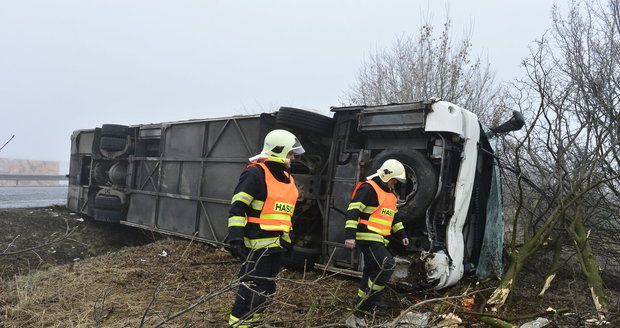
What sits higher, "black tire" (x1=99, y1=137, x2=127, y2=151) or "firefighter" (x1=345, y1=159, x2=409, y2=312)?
"black tire" (x1=99, y1=137, x2=127, y2=151)

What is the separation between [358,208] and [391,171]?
46cm

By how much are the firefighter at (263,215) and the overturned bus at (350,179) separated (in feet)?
1.69

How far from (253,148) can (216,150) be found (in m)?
0.76

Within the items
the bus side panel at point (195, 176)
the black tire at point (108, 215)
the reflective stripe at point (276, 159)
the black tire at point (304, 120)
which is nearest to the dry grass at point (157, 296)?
the bus side panel at point (195, 176)

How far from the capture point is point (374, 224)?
4.01m

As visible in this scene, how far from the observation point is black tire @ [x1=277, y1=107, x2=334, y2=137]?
520cm

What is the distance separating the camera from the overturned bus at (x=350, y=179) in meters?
4.31

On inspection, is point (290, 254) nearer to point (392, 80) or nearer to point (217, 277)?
point (217, 277)

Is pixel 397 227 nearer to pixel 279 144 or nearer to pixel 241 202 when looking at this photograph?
pixel 279 144

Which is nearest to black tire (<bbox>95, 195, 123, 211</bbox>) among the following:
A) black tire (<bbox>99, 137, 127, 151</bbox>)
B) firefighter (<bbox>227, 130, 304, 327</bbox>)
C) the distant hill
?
black tire (<bbox>99, 137, 127, 151</bbox>)

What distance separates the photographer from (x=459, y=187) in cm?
433

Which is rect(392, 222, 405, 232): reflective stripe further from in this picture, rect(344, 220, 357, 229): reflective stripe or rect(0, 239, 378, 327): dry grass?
rect(0, 239, 378, 327): dry grass

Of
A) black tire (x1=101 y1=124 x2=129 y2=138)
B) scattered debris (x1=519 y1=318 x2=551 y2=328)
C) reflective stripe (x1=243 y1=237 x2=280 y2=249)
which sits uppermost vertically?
black tire (x1=101 y1=124 x2=129 y2=138)

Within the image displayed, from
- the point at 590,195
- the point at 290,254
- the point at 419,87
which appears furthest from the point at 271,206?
the point at 419,87
